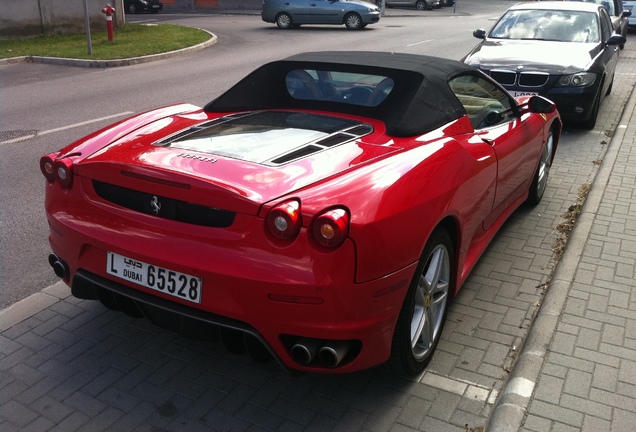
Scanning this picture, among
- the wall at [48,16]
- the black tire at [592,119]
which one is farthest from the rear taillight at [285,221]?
the wall at [48,16]

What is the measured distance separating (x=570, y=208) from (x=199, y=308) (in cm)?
418

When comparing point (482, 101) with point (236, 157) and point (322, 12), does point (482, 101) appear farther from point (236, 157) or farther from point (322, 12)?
point (322, 12)

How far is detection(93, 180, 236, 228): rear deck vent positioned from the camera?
3080 millimetres

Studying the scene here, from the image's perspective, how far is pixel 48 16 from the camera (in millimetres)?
20547

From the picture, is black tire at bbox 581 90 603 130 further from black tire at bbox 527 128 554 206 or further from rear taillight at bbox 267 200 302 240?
rear taillight at bbox 267 200 302 240

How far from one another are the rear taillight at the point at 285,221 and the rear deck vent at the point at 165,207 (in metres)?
0.20

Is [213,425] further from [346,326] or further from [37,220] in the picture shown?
[37,220]

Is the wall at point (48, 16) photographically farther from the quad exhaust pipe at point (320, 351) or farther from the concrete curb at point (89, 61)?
the quad exhaust pipe at point (320, 351)

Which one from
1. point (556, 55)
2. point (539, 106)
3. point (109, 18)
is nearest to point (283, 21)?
point (109, 18)

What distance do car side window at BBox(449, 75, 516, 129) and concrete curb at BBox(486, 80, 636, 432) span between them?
110 cm

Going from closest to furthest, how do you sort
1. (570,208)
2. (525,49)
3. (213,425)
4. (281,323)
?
(281,323), (213,425), (570,208), (525,49)

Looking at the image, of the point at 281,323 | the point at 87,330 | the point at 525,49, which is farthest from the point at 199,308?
the point at 525,49

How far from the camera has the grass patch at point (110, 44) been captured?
17.0 m

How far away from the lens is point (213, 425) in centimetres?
319
